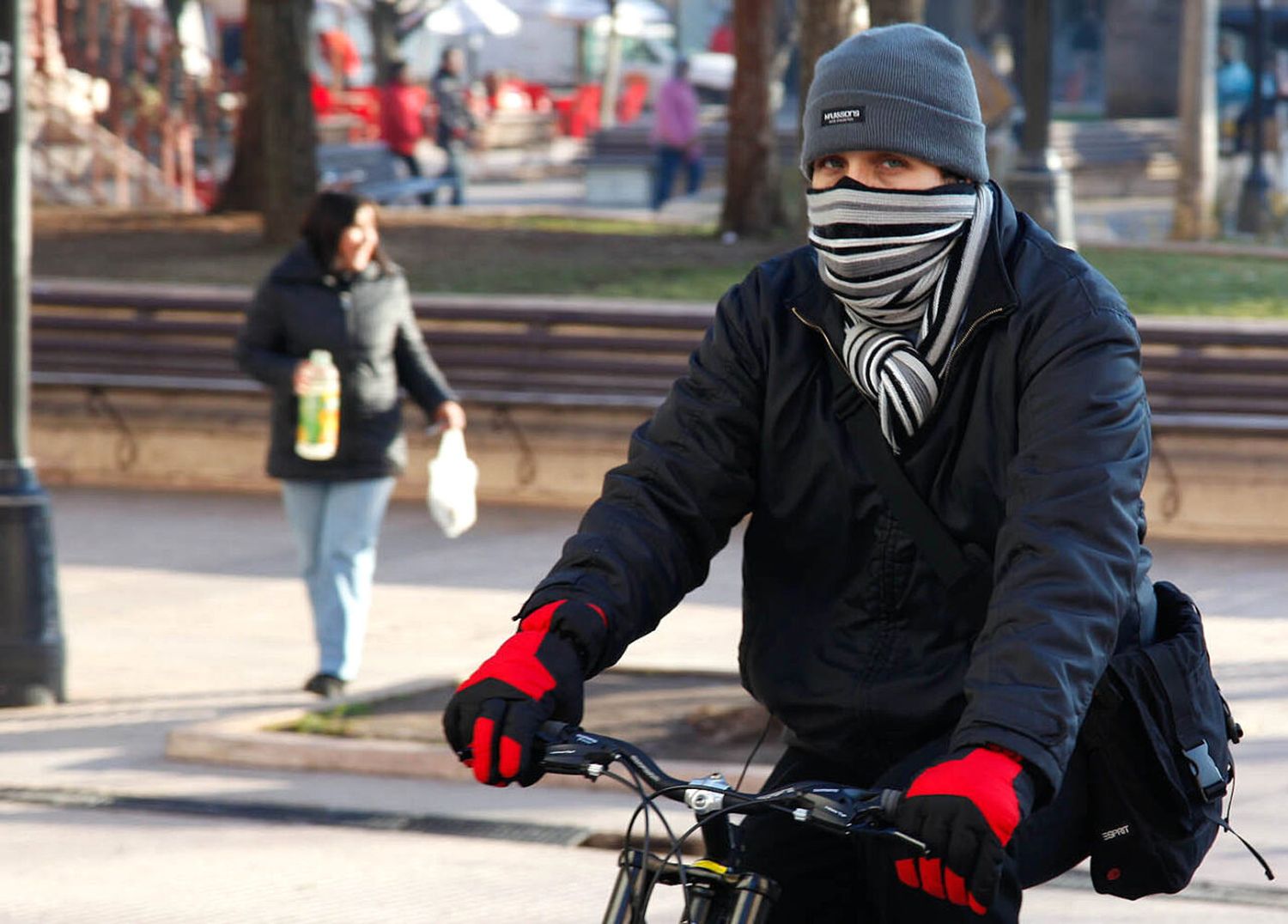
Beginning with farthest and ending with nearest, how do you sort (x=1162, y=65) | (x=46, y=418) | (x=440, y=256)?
1. (x=1162, y=65)
2. (x=440, y=256)
3. (x=46, y=418)

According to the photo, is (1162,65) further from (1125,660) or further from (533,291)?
(1125,660)

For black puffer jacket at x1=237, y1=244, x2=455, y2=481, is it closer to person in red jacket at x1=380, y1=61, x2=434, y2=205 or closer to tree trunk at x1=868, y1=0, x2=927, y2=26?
tree trunk at x1=868, y1=0, x2=927, y2=26

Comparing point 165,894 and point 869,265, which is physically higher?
point 869,265

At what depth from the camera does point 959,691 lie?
9.14 feet

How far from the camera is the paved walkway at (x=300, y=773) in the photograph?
17.6 feet

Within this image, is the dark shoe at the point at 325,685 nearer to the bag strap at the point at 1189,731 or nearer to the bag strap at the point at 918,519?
the bag strap at the point at 918,519

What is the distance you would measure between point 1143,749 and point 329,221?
5.21 m

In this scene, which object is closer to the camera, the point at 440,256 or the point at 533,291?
the point at 533,291

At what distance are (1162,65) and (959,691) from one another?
38.5 metres

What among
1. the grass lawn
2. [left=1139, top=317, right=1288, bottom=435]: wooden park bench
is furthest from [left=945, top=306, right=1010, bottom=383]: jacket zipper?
the grass lawn

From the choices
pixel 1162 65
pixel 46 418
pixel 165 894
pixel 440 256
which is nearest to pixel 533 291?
pixel 440 256

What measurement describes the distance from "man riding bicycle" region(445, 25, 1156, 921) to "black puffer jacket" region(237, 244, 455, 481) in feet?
15.0

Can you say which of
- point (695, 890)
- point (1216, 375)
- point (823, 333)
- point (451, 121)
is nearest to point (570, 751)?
point (695, 890)

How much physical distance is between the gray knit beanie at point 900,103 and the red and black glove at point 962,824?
2.81 ft
